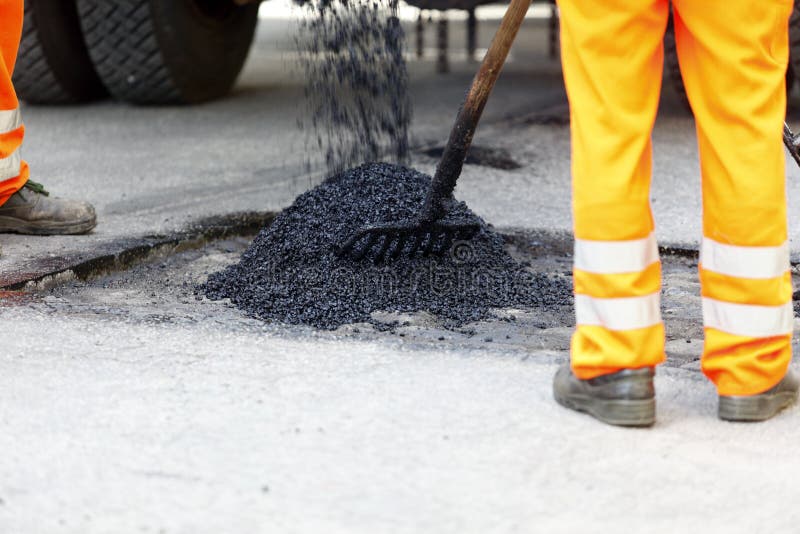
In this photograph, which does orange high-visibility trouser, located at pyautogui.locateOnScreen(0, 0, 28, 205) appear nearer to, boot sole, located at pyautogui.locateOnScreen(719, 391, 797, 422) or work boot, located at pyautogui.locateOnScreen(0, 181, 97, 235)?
work boot, located at pyautogui.locateOnScreen(0, 181, 97, 235)

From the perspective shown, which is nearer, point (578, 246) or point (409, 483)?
point (409, 483)

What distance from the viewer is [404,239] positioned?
10.5 feet

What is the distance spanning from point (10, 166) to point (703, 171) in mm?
2307

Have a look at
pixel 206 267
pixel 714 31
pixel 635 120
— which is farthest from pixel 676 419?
pixel 206 267

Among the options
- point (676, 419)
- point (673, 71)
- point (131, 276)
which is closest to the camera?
point (676, 419)

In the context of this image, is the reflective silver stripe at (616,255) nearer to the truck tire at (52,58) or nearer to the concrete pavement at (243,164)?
the concrete pavement at (243,164)

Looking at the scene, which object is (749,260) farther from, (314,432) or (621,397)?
(314,432)

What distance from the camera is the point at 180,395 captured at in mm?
2373

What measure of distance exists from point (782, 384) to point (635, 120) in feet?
1.99

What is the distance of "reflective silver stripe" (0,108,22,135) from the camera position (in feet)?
11.7

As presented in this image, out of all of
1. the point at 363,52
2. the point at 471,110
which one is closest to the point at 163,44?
the point at 363,52

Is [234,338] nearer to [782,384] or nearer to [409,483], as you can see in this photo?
[409,483]

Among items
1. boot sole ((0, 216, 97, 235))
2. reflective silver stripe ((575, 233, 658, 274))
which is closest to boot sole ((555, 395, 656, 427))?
reflective silver stripe ((575, 233, 658, 274))

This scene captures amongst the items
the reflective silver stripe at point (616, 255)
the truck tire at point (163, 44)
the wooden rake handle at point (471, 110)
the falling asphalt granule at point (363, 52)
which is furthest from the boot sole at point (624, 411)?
the truck tire at point (163, 44)
